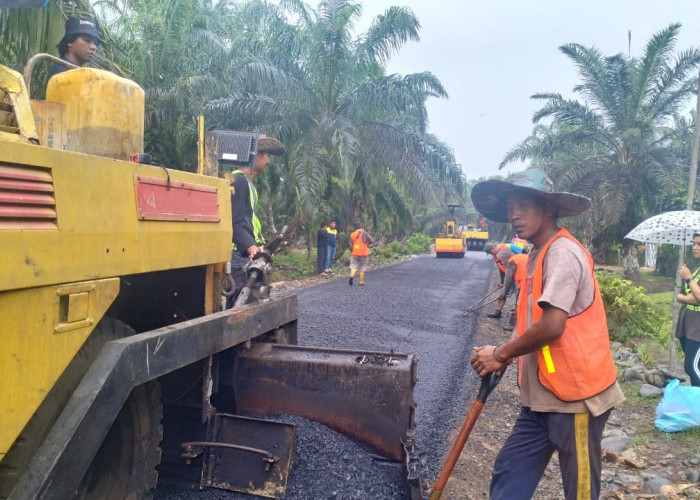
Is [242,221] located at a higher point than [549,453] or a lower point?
higher

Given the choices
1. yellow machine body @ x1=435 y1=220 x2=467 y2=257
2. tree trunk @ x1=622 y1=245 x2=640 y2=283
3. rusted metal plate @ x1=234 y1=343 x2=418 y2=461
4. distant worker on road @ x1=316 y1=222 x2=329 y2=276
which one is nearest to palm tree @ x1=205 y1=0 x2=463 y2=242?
distant worker on road @ x1=316 y1=222 x2=329 y2=276

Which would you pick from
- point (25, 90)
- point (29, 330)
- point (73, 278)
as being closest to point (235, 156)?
point (25, 90)

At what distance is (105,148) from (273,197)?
1747 cm

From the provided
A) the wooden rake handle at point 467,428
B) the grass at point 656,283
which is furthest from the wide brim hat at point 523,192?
the grass at point 656,283

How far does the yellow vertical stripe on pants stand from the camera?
90.4 inches

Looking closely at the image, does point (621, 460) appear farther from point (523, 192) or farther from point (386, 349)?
point (386, 349)

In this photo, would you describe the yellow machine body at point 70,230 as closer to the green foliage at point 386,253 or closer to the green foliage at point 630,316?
the green foliage at point 630,316

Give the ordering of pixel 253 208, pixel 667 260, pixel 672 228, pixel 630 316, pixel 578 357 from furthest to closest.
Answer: pixel 667 260
pixel 630 316
pixel 672 228
pixel 253 208
pixel 578 357

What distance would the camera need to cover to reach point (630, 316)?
9.29m

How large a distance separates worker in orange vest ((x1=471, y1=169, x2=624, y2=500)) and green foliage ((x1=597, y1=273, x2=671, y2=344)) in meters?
7.24

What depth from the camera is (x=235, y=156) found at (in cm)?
377

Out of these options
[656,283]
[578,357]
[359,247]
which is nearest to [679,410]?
[578,357]

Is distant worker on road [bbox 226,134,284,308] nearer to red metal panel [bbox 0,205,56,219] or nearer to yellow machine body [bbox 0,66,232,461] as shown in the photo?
yellow machine body [bbox 0,66,232,461]

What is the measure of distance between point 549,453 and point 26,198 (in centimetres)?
223
